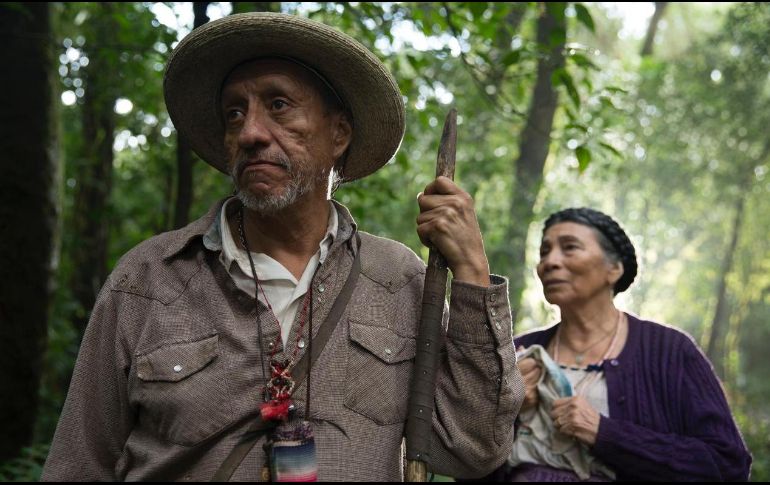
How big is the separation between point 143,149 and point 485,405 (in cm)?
677

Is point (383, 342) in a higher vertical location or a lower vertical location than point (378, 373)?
higher

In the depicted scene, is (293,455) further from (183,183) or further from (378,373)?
(183,183)

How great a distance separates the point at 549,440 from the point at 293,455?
6.00 ft

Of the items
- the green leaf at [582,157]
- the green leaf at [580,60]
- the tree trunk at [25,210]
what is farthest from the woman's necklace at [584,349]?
the tree trunk at [25,210]

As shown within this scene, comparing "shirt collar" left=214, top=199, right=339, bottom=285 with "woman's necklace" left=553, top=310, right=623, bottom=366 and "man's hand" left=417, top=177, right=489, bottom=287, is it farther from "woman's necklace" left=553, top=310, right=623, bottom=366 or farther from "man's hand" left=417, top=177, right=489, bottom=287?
"woman's necklace" left=553, top=310, right=623, bottom=366

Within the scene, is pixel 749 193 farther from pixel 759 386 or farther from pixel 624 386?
pixel 624 386

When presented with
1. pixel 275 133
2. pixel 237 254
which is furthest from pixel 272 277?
pixel 275 133

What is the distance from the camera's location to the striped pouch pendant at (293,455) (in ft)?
6.62

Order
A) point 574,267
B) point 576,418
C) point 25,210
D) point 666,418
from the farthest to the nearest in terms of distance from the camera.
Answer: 1. point 25,210
2. point 574,267
3. point 666,418
4. point 576,418

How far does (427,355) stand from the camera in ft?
7.65

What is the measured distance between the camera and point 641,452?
127 inches

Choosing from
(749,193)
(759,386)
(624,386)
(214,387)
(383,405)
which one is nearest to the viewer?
(214,387)

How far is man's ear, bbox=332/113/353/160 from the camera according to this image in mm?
2766

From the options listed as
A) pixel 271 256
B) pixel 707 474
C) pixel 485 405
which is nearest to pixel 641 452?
pixel 707 474
